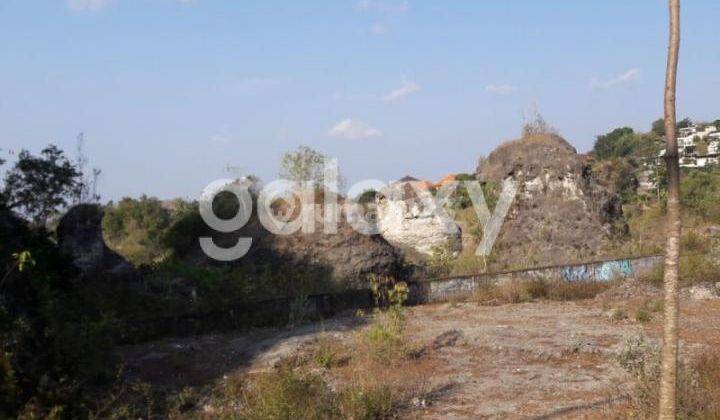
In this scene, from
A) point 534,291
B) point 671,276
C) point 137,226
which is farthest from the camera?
point 137,226

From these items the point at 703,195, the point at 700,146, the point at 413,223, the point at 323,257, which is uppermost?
the point at 700,146

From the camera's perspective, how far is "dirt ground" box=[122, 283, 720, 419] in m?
5.89

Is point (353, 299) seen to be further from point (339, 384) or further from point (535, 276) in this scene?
point (339, 384)

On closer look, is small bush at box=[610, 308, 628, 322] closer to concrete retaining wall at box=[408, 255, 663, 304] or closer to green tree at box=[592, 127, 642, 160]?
concrete retaining wall at box=[408, 255, 663, 304]

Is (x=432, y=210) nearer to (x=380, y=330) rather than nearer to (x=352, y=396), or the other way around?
(x=380, y=330)

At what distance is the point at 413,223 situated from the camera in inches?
718

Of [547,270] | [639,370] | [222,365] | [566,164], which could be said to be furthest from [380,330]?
[566,164]

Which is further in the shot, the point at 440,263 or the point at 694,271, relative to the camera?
the point at 440,263

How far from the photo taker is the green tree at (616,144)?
41.6 metres

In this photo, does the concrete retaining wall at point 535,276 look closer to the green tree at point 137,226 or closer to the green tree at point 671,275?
the green tree at point 137,226

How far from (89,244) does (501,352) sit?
7.95m

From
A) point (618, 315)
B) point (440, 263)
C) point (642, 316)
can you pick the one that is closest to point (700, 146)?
point (440, 263)

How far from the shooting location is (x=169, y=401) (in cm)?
614

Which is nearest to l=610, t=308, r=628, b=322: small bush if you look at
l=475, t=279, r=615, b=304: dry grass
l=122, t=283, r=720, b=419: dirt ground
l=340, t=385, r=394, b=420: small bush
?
l=122, t=283, r=720, b=419: dirt ground
